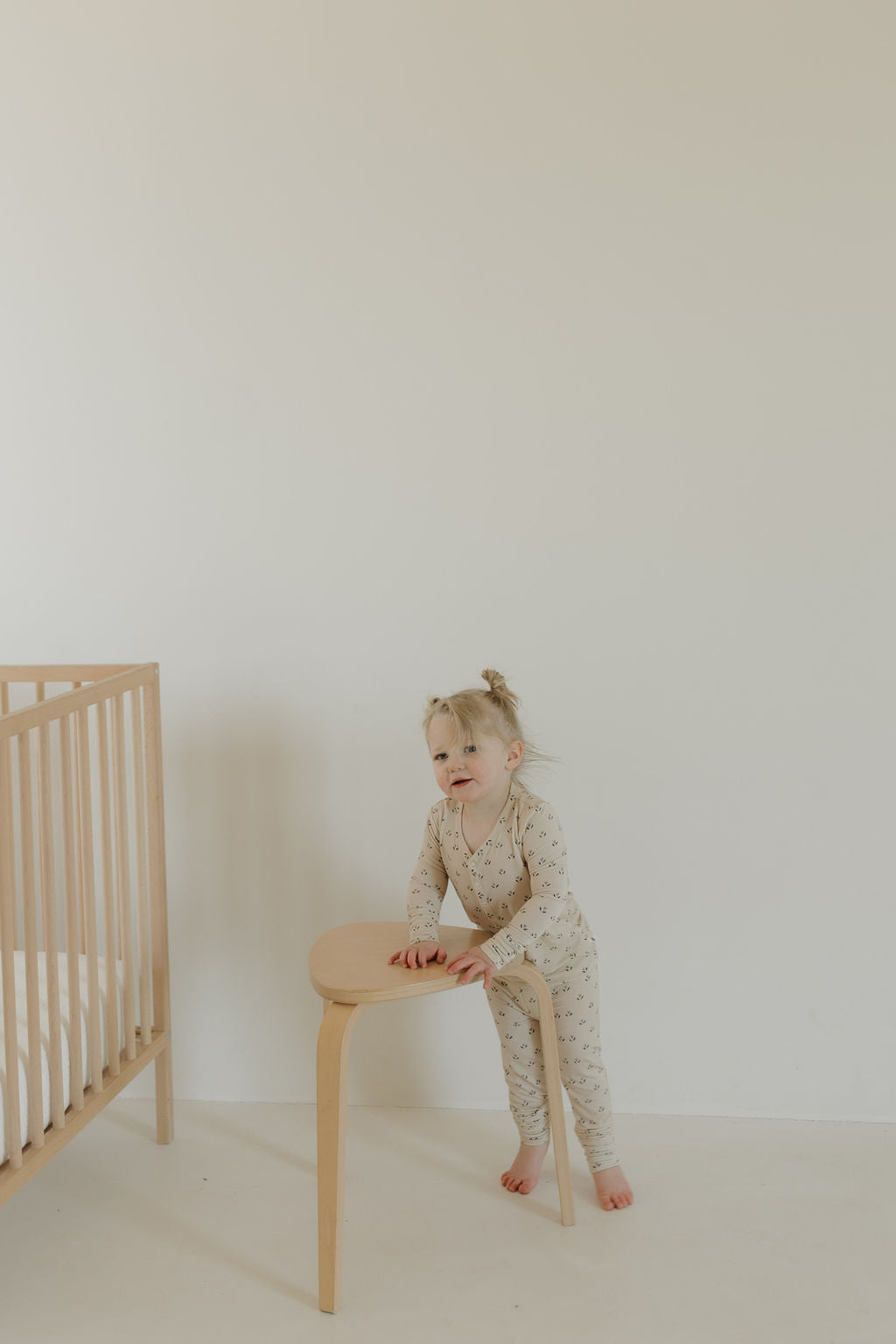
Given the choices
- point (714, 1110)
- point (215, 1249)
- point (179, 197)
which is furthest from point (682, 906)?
point (179, 197)

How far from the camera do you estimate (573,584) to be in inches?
80.5

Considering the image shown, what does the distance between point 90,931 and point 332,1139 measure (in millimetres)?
504

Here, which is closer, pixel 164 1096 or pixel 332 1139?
pixel 332 1139

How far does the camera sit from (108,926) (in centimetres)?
180

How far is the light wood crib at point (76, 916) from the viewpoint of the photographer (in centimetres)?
149

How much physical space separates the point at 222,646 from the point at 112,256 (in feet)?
2.40

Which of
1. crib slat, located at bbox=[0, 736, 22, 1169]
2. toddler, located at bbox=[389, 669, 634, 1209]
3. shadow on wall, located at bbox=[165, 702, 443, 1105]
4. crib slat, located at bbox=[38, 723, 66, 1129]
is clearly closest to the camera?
crib slat, located at bbox=[0, 736, 22, 1169]

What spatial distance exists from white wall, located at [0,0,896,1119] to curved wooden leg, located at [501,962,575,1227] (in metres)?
0.40

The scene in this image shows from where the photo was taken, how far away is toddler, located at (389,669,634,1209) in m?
1.68

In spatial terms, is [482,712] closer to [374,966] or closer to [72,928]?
[374,966]

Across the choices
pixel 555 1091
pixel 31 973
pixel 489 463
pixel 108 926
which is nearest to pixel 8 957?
pixel 31 973

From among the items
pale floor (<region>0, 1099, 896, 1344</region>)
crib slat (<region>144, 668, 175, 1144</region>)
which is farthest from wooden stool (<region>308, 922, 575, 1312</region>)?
crib slat (<region>144, 668, 175, 1144</region>)

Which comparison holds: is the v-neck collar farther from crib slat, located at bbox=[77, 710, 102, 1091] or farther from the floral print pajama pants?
crib slat, located at bbox=[77, 710, 102, 1091]

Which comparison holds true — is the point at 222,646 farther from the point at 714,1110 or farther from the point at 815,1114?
the point at 815,1114
